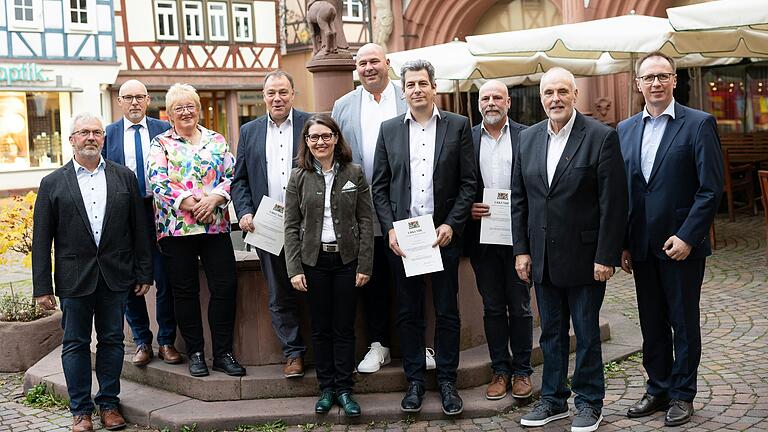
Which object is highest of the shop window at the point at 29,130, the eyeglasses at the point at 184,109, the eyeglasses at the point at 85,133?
the shop window at the point at 29,130

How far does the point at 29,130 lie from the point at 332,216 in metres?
20.2

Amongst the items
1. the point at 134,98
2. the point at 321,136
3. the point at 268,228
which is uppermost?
the point at 134,98

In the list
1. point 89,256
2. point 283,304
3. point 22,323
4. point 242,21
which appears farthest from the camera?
point 242,21

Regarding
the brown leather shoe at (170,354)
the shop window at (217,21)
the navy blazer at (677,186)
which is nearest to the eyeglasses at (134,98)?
the brown leather shoe at (170,354)

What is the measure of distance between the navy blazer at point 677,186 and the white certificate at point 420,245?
41.2 inches

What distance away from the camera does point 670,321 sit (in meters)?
4.65

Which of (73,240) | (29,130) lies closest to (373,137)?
(73,240)

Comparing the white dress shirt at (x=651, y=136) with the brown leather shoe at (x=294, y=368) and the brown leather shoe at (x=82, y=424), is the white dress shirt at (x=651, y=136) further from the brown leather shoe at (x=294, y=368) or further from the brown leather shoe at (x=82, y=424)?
the brown leather shoe at (x=82, y=424)

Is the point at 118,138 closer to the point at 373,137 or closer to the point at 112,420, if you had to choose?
the point at 373,137

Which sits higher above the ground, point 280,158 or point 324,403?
point 280,158

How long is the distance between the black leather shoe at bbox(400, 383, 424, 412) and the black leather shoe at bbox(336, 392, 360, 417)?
10.4 inches

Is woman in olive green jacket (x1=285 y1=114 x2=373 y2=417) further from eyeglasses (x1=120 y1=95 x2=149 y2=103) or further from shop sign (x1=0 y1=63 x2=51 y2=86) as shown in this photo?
shop sign (x1=0 y1=63 x2=51 y2=86)

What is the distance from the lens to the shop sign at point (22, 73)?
21.7 metres

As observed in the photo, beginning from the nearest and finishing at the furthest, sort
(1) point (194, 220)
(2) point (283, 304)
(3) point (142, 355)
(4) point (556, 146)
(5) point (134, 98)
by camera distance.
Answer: (4) point (556, 146) → (1) point (194, 220) → (2) point (283, 304) → (5) point (134, 98) → (3) point (142, 355)
